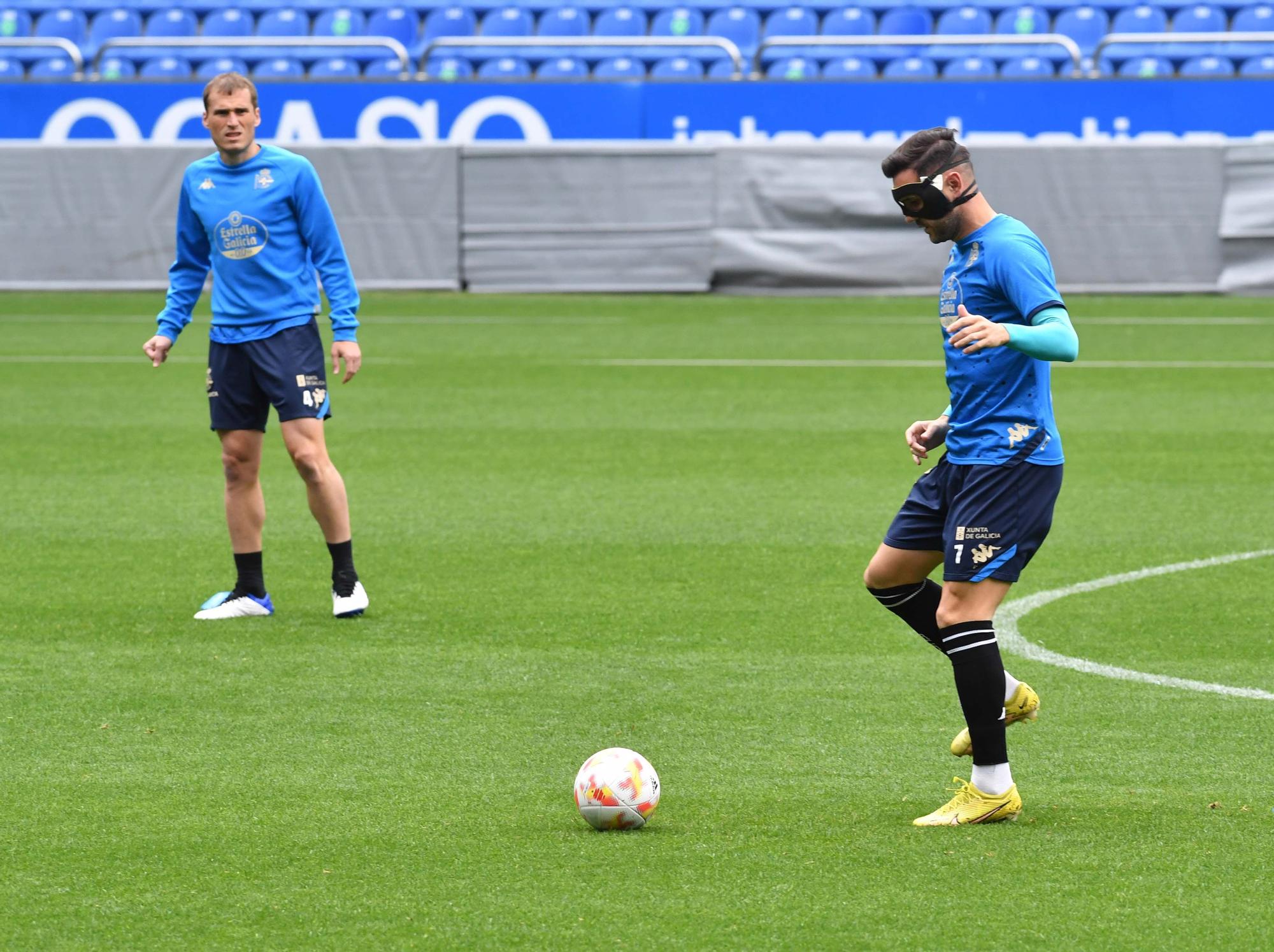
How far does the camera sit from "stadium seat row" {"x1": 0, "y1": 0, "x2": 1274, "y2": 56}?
24.9 metres

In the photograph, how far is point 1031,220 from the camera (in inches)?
784

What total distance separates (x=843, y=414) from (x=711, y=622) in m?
5.59

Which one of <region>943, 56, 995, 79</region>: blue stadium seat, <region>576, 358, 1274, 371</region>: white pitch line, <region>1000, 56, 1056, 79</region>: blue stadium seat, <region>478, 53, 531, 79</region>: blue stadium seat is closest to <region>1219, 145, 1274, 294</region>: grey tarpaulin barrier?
<region>1000, 56, 1056, 79</region>: blue stadium seat

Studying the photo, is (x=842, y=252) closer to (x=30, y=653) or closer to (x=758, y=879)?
(x=30, y=653)

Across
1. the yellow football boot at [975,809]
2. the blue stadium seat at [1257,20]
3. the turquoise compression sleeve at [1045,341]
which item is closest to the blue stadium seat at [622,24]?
the blue stadium seat at [1257,20]

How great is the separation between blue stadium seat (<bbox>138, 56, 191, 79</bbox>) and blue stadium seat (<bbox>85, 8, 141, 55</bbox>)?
1.85 metres

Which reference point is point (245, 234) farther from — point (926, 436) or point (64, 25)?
point (64, 25)

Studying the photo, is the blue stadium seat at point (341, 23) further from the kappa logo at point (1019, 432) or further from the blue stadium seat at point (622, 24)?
the kappa logo at point (1019, 432)

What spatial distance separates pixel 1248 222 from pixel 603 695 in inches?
611

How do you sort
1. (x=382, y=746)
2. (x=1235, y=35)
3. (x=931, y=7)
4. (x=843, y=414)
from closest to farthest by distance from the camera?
(x=382, y=746), (x=843, y=414), (x=1235, y=35), (x=931, y=7)

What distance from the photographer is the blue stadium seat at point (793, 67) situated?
945 inches

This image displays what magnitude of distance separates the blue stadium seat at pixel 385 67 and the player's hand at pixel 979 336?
20.9 m

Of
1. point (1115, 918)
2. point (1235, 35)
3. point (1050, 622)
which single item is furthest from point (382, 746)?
point (1235, 35)

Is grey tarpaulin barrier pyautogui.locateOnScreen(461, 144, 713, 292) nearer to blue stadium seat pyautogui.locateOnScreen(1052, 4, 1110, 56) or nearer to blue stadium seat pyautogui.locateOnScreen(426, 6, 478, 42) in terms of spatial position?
blue stadium seat pyautogui.locateOnScreen(426, 6, 478, 42)
